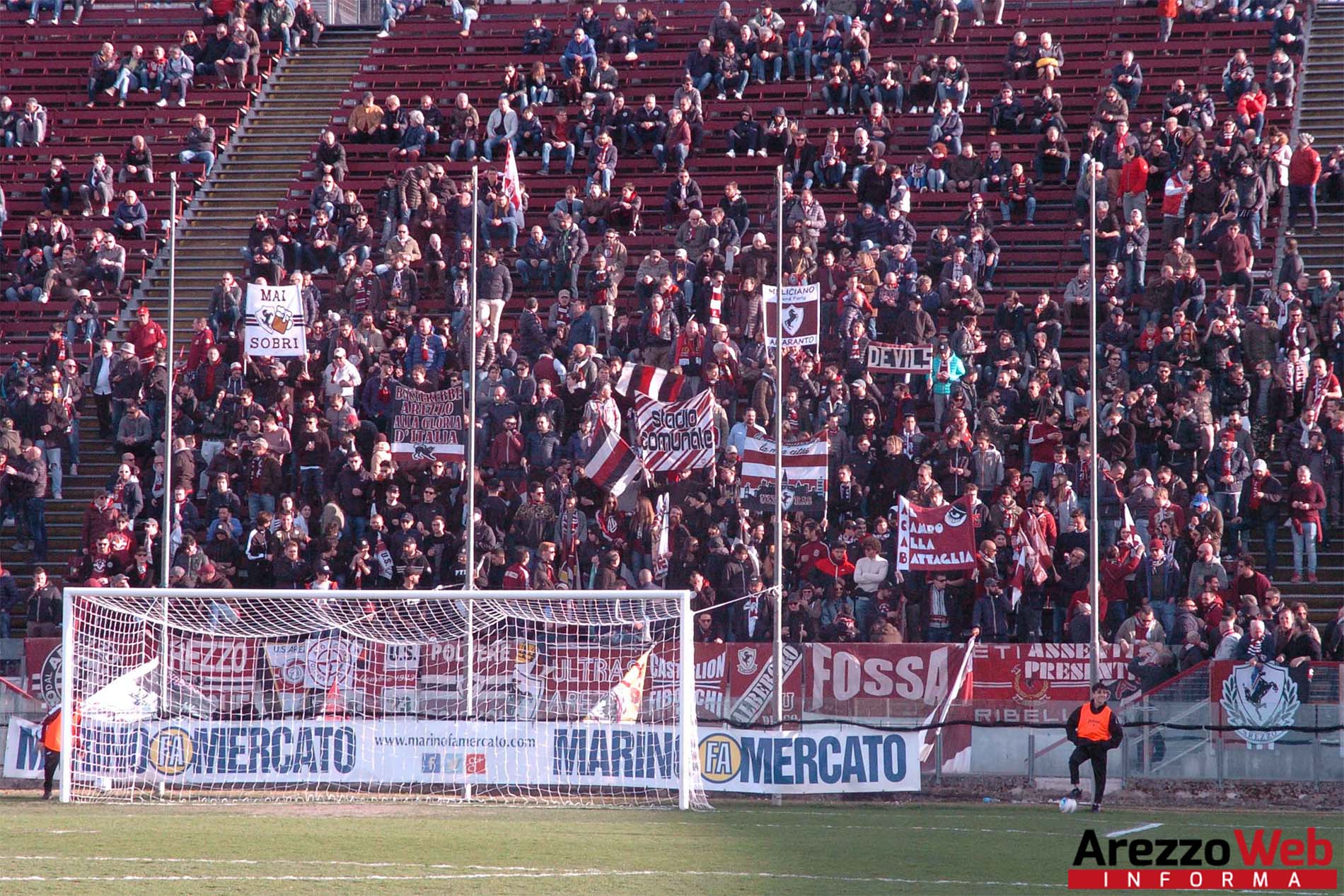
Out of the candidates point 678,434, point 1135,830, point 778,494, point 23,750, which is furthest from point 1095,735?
point 23,750

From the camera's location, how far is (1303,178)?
31.0 metres

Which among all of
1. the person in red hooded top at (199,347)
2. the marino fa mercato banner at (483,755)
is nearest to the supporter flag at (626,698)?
the marino fa mercato banner at (483,755)

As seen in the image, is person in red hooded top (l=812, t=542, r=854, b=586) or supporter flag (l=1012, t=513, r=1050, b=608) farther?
person in red hooded top (l=812, t=542, r=854, b=586)

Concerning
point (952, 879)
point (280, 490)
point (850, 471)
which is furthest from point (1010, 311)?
point (952, 879)

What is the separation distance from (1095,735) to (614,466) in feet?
29.0

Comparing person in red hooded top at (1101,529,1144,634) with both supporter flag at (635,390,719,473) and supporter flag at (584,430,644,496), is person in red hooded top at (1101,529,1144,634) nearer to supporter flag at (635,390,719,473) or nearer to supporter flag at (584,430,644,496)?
supporter flag at (635,390,719,473)

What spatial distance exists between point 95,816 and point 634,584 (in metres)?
8.48

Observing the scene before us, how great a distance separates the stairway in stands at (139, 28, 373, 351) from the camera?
35.3 metres

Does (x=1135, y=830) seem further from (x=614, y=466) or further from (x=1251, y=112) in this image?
(x=1251, y=112)

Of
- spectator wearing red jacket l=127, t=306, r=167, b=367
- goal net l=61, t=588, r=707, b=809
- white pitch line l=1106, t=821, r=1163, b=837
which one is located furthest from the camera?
spectator wearing red jacket l=127, t=306, r=167, b=367

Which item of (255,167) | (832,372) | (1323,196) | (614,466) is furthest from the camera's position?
(255,167)

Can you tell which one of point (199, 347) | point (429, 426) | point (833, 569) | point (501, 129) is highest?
point (501, 129)

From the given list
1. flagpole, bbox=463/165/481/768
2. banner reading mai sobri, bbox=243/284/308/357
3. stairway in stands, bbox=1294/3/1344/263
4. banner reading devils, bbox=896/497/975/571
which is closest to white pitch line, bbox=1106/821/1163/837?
banner reading devils, bbox=896/497/975/571

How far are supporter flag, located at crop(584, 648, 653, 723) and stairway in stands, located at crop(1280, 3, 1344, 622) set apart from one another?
9.35 m
